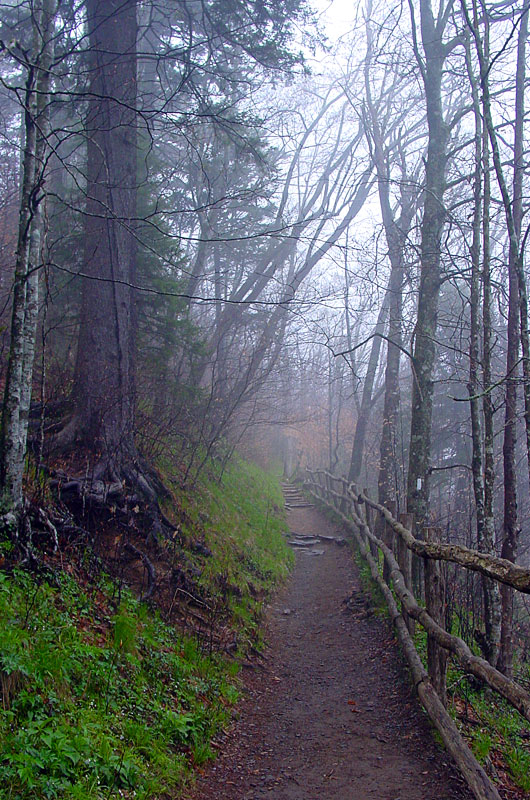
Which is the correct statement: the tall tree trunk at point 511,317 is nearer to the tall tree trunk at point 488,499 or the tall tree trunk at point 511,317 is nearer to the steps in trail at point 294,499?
the tall tree trunk at point 488,499

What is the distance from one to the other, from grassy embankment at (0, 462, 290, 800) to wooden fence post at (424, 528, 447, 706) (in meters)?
1.79

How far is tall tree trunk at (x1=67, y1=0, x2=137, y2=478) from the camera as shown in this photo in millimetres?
7306

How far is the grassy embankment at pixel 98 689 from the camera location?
3.02m

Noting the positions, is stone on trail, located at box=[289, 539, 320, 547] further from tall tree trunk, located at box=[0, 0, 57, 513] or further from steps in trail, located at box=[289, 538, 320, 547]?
tall tree trunk, located at box=[0, 0, 57, 513]

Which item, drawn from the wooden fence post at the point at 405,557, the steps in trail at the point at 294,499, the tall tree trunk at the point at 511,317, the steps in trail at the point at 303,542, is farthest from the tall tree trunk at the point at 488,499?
the steps in trail at the point at 294,499

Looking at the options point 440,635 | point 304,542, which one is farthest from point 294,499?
point 440,635

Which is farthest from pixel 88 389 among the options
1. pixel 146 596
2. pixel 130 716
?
pixel 130 716

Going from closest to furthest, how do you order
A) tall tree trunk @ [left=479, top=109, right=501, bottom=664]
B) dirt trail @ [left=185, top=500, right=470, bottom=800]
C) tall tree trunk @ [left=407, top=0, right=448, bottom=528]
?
dirt trail @ [left=185, top=500, right=470, bottom=800]
tall tree trunk @ [left=479, top=109, right=501, bottom=664]
tall tree trunk @ [left=407, top=0, right=448, bottom=528]

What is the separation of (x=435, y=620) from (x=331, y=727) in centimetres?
131

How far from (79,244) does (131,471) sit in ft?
15.2

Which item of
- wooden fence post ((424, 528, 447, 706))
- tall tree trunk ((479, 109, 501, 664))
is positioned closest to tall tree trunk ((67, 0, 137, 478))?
wooden fence post ((424, 528, 447, 706))

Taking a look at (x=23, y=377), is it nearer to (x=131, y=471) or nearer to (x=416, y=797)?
(x=131, y=471)

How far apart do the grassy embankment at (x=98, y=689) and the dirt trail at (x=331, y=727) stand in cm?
31

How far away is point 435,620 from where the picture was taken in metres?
4.79
